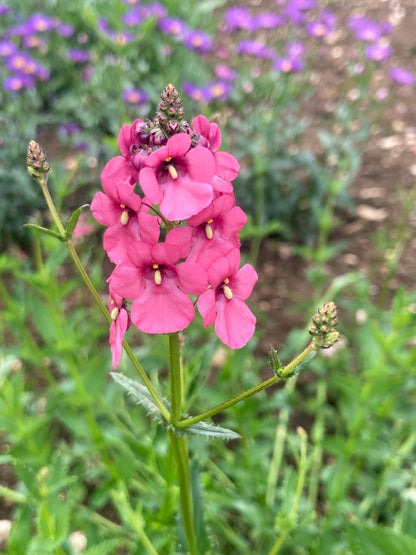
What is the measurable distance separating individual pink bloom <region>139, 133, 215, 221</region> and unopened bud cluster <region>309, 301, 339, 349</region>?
28 cm

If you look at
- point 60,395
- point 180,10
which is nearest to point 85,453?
point 60,395

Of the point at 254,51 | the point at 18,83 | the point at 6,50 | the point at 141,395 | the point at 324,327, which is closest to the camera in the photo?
the point at 324,327

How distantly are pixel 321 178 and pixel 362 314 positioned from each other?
101 centimetres

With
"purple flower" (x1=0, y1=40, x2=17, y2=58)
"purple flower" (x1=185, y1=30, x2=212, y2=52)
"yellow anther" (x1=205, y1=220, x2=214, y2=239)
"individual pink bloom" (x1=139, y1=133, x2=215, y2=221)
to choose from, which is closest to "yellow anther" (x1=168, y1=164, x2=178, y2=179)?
"individual pink bloom" (x1=139, y1=133, x2=215, y2=221)

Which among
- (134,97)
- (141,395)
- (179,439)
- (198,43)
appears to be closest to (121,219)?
(141,395)

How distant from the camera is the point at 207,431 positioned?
1.05 meters

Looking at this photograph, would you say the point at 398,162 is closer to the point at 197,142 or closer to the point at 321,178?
the point at 321,178

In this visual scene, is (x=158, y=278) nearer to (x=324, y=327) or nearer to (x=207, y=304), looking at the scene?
(x=207, y=304)

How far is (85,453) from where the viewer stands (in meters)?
2.22

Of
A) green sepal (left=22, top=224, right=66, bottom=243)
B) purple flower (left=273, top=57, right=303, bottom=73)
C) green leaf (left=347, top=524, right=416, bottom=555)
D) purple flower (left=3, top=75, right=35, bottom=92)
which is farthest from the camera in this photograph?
purple flower (left=3, top=75, right=35, bottom=92)

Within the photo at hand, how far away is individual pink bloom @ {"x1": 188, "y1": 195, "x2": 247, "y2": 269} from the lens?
952 mm

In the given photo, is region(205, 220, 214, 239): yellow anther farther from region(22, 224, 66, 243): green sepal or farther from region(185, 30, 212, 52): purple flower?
region(185, 30, 212, 52): purple flower

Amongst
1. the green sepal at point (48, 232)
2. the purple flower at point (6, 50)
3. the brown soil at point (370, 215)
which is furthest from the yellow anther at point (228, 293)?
the purple flower at point (6, 50)

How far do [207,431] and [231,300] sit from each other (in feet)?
0.88
